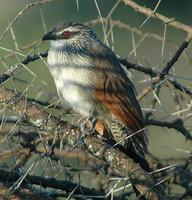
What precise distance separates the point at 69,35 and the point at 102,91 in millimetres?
654

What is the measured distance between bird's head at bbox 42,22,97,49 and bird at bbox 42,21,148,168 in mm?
160

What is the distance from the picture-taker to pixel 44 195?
3.45m

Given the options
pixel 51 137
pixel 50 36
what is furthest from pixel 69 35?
pixel 51 137

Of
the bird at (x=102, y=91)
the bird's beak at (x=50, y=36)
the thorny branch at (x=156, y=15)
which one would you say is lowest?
the bird at (x=102, y=91)

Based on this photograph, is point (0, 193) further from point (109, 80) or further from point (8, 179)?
point (109, 80)

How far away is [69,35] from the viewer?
5.14 meters

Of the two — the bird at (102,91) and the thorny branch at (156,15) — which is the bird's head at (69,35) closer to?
the bird at (102,91)

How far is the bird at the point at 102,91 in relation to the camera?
4.52 m

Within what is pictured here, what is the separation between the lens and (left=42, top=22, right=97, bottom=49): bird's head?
5035 mm

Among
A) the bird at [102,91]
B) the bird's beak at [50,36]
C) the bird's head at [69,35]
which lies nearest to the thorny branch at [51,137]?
the bird at [102,91]

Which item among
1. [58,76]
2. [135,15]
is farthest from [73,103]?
[135,15]

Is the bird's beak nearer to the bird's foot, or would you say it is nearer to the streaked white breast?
the streaked white breast

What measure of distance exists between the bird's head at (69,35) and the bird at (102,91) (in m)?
0.16

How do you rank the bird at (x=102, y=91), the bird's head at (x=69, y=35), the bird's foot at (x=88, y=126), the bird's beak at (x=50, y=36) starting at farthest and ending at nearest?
the bird's head at (x=69, y=35), the bird's beak at (x=50, y=36), the bird at (x=102, y=91), the bird's foot at (x=88, y=126)
